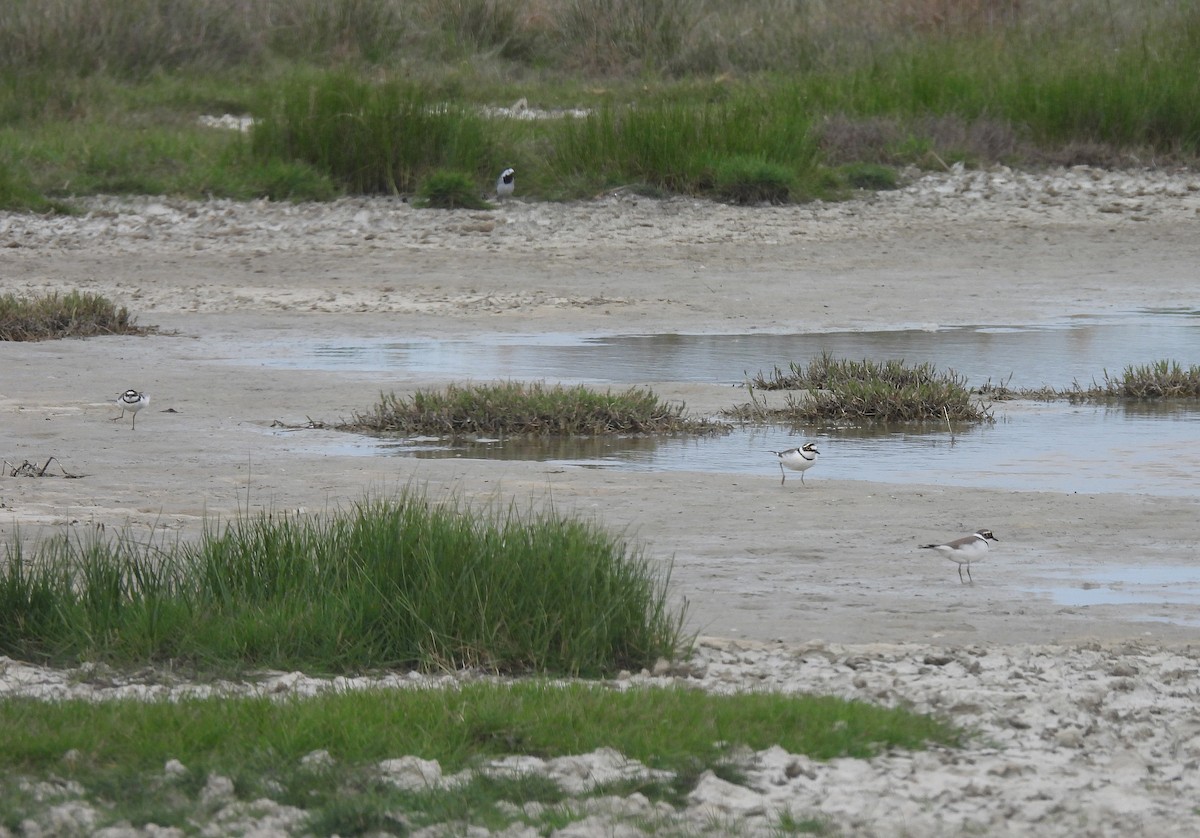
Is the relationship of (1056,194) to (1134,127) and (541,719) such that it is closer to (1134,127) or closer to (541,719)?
(1134,127)

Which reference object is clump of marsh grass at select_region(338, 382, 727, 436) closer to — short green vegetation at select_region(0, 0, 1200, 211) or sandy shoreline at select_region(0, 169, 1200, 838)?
sandy shoreline at select_region(0, 169, 1200, 838)

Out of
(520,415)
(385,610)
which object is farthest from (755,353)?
(385,610)

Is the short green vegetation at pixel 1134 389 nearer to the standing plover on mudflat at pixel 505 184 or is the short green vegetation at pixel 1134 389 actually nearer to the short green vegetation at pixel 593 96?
the short green vegetation at pixel 593 96

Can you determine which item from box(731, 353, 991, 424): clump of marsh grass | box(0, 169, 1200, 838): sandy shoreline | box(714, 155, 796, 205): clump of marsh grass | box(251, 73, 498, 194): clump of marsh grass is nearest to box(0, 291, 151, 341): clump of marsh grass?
box(0, 169, 1200, 838): sandy shoreline

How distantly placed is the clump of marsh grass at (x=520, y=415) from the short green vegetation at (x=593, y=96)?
9.11 metres

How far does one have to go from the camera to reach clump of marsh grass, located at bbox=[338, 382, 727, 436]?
432 inches

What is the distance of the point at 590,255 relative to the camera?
1828cm

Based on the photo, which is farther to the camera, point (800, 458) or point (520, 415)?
point (520, 415)

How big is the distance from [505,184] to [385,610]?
45.2ft

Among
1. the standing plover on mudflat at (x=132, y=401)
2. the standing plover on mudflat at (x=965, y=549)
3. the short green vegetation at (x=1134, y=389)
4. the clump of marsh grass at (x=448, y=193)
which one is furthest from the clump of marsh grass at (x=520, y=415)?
the clump of marsh grass at (x=448, y=193)

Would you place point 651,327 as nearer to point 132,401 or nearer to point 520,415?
point 520,415

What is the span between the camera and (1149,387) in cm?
1249

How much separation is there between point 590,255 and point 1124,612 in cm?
1155

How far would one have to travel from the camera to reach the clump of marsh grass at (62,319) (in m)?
14.4
